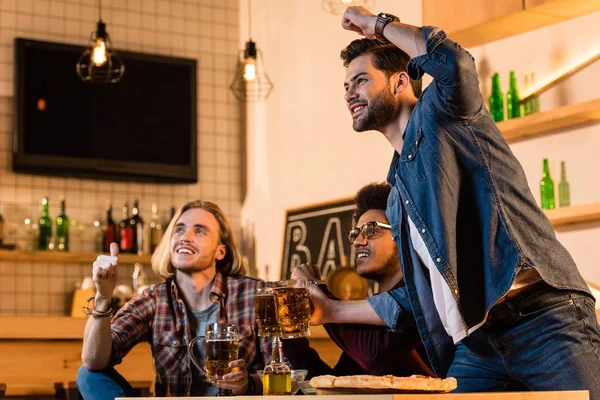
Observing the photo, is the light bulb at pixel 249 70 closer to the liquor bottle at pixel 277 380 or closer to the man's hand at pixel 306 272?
the man's hand at pixel 306 272

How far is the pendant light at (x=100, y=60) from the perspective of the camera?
225 inches

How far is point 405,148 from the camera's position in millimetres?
2258

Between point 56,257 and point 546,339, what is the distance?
15.3 feet

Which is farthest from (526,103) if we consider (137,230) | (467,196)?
(137,230)

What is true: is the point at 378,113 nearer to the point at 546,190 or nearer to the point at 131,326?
the point at 131,326

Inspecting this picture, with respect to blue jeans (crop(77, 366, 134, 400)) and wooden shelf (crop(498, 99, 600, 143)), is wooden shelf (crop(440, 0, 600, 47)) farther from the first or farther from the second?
blue jeans (crop(77, 366, 134, 400))

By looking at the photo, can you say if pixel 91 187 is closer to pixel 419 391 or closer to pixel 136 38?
pixel 136 38

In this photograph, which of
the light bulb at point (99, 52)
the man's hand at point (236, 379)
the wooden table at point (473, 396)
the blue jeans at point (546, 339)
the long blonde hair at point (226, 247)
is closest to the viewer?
the wooden table at point (473, 396)

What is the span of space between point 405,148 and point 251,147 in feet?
16.4

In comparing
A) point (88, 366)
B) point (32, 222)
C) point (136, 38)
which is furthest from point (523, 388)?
point (136, 38)

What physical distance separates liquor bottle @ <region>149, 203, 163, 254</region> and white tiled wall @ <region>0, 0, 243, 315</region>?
0.08 metres

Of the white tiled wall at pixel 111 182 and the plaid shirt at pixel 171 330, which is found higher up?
the white tiled wall at pixel 111 182

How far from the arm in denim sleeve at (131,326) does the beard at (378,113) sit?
3.92 feet

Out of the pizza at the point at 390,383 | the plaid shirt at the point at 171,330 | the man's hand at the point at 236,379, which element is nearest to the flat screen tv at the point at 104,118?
the plaid shirt at the point at 171,330
